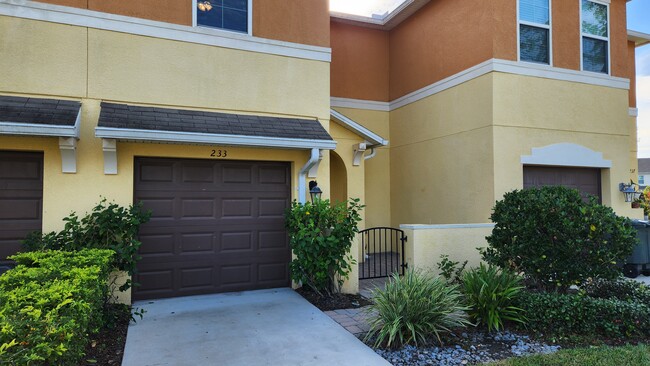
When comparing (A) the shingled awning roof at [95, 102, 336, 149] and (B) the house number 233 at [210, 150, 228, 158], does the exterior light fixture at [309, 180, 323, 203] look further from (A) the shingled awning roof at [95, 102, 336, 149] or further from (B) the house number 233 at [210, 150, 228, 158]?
(B) the house number 233 at [210, 150, 228, 158]

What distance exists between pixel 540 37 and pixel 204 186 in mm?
8548

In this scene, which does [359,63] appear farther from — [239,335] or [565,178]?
[239,335]

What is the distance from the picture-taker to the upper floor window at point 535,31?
917 cm

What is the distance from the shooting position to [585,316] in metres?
5.10

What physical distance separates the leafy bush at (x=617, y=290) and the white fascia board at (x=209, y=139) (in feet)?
→ 15.0

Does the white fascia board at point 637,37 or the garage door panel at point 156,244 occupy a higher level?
the white fascia board at point 637,37

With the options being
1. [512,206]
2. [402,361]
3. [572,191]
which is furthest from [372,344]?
[572,191]

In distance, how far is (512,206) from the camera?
6121 millimetres

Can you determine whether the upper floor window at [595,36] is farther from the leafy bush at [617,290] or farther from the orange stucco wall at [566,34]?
the leafy bush at [617,290]

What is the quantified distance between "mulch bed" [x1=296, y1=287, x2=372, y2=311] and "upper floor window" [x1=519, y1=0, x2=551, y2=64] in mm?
6820

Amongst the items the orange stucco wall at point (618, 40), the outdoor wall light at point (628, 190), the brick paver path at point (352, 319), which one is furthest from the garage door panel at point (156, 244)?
the orange stucco wall at point (618, 40)

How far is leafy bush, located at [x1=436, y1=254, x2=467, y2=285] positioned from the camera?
6903mm

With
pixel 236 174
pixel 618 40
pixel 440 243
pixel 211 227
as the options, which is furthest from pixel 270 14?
pixel 618 40

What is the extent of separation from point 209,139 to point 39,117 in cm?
224
